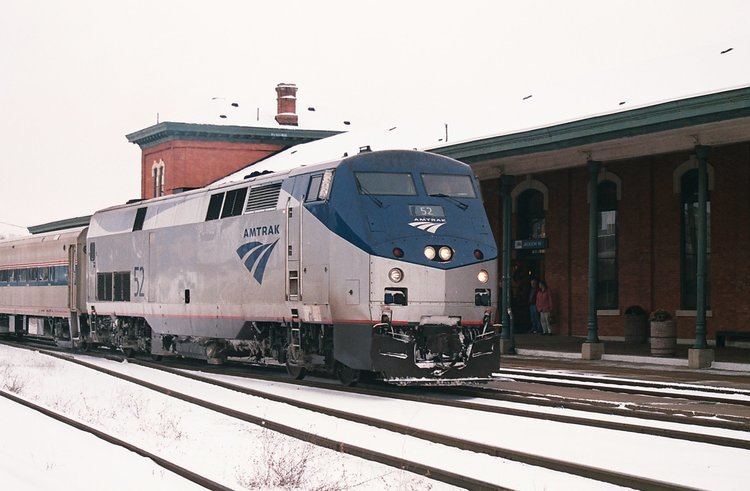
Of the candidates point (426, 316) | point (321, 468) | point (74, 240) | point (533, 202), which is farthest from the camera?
point (533, 202)

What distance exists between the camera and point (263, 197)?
18.4 meters

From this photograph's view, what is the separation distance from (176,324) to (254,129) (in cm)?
3372

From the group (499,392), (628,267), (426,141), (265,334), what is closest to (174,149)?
(426,141)

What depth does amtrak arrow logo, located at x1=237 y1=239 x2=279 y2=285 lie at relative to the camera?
59.5ft

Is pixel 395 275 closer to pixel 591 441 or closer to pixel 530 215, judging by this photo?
pixel 591 441

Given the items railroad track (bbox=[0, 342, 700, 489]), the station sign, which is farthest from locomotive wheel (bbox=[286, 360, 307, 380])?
the station sign

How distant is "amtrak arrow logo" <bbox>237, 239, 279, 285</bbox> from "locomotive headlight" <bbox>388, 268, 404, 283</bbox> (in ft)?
9.99

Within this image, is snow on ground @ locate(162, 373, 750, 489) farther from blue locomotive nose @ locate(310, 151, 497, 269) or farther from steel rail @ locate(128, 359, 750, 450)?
blue locomotive nose @ locate(310, 151, 497, 269)

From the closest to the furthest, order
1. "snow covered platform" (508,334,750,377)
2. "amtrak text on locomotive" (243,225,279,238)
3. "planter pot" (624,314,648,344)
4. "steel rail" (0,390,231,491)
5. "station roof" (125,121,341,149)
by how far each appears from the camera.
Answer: "steel rail" (0,390,231,491)
"amtrak text on locomotive" (243,225,279,238)
"snow covered platform" (508,334,750,377)
"planter pot" (624,314,648,344)
"station roof" (125,121,341,149)

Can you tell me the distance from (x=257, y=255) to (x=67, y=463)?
842cm

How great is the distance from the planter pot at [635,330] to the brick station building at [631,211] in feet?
1.57

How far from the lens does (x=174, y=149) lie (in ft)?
177

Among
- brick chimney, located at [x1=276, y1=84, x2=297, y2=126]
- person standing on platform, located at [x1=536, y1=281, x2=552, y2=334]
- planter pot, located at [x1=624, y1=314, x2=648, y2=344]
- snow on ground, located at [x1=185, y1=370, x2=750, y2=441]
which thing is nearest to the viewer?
snow on ground, located at [x1=185, y1=370, x2=750, y2=441]

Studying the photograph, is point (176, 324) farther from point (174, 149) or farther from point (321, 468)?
point (174, 149)
